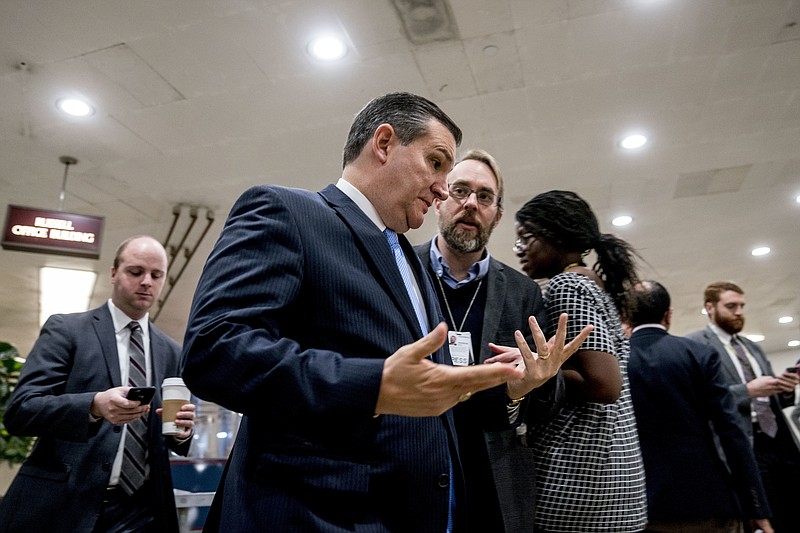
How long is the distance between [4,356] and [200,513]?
4.38m

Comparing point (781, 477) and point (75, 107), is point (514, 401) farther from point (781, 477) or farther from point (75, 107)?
point (75, 107)

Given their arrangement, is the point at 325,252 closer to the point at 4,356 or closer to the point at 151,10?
the point at 151,10

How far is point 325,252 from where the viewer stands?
1.11m

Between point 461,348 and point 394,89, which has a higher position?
point 394,89

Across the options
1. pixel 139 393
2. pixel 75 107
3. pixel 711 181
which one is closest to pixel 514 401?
pixel 139 393

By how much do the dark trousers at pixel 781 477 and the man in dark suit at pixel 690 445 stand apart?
0.97m

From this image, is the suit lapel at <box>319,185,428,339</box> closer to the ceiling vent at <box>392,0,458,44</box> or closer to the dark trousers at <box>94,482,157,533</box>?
the dark trousers at <box>94,482,157,533</box>

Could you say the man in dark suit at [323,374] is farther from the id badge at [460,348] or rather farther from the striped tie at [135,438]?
the striped tie at [135,438]

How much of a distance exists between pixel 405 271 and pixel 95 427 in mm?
1308

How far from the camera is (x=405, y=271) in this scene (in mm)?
1368

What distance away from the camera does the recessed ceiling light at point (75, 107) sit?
4.80m

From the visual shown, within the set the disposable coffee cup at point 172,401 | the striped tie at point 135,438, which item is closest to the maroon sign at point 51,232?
the striped tie at point 135,438

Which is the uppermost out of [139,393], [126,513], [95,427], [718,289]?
[718,289]

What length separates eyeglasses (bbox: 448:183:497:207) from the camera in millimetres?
2051
